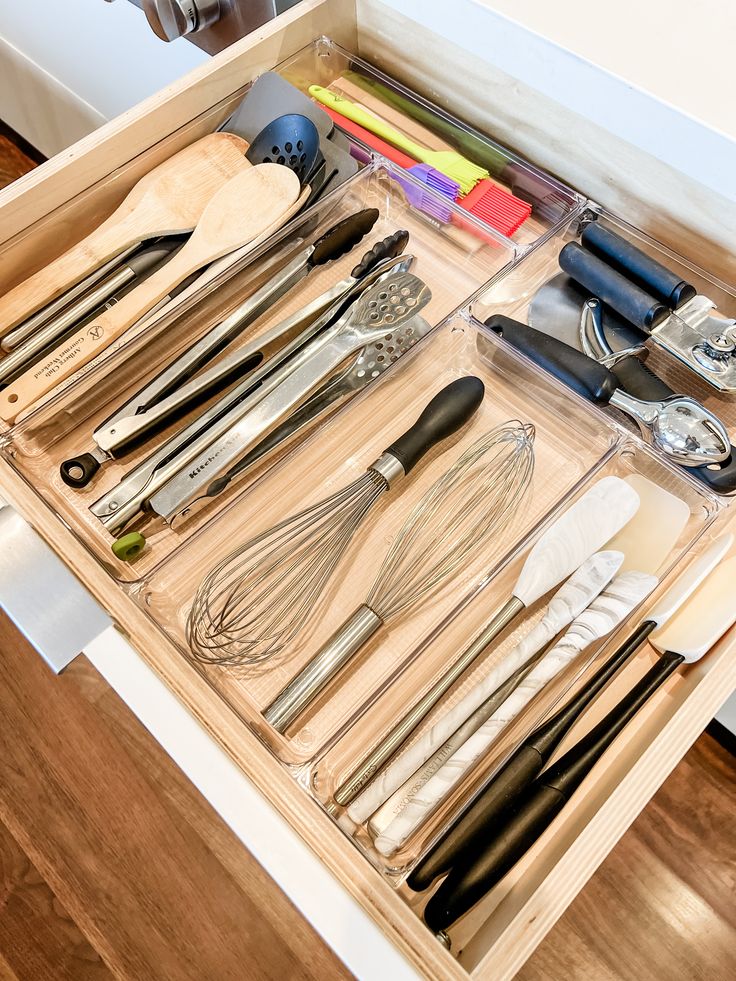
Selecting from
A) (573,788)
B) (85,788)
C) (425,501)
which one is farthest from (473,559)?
(85,788)

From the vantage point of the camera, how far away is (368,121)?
0.79 meters

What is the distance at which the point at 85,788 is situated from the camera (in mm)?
1135

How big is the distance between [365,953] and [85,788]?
0.80 meters

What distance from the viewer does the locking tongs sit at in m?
0.60

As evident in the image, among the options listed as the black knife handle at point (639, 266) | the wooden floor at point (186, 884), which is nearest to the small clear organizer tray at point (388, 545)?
the black knife handle at point (639, 266)

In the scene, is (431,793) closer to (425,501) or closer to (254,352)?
(425,501)

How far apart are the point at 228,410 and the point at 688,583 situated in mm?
368

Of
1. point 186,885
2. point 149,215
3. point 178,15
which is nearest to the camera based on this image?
point 149,215

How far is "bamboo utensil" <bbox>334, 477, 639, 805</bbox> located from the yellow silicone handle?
1.27 ft

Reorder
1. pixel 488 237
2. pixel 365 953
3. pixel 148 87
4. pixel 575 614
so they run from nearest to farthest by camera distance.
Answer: pixel 365 953 → pixel 575 614 → pixel 488 237 → pixel 148 87

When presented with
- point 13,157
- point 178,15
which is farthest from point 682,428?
point 13,157

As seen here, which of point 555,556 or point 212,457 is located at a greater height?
point 555,556

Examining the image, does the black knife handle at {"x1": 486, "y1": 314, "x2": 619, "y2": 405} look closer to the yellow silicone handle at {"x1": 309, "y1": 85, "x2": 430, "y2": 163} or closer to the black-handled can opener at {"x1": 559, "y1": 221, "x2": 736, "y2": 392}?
the black-handled can opener at {"x1": 559, "y1": 221, "x2": 736, "y2": 392}

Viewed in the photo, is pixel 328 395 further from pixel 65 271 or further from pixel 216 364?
pixel 65 271
